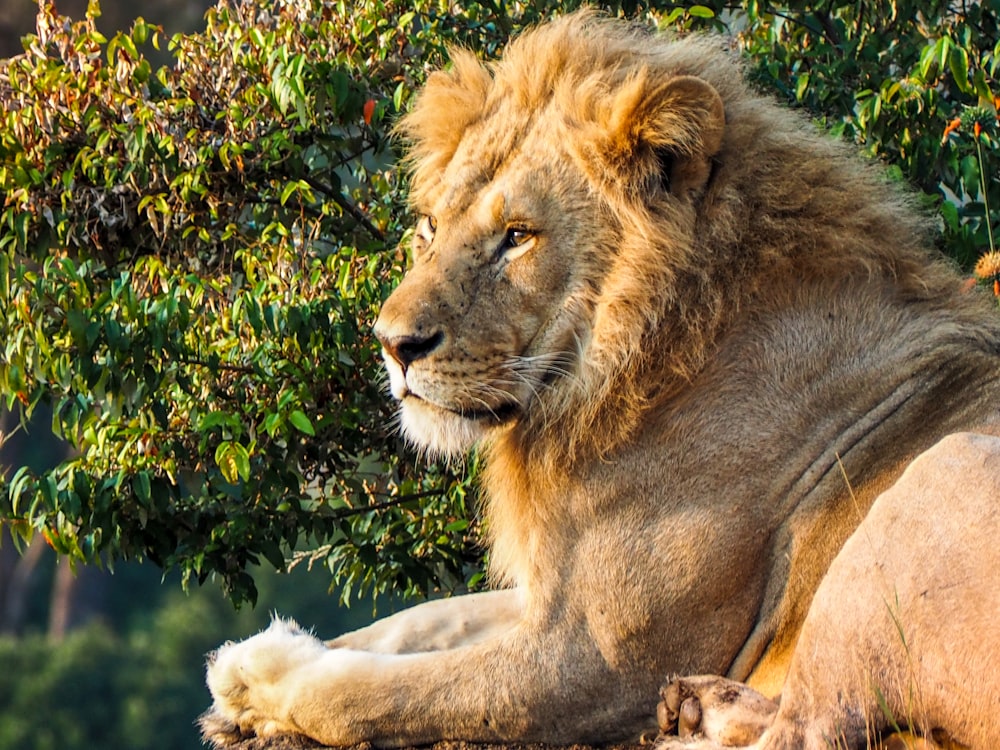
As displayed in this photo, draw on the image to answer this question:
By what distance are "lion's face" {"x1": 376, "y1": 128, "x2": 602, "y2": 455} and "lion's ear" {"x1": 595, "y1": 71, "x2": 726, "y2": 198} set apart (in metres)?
0.15

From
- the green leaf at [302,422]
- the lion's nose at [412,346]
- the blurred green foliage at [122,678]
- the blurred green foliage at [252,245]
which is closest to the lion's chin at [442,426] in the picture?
the lion's nose at [412,346]

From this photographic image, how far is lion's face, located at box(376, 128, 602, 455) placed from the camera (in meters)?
3.94

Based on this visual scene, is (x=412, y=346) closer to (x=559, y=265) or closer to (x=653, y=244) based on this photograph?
(x=559, y=265)

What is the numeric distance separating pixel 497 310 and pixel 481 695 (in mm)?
1011

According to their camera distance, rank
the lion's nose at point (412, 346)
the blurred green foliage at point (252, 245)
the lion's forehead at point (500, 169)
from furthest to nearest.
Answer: the blurred green foliage at point (252, 245)
the lion's forehead at point (500, 169)
the lion's nose at point (412, 346)

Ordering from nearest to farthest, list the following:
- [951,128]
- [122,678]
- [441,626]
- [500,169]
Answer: [500,169]
[441,626]
[951,128]
[122,678]

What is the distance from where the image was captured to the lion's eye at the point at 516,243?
13.4 ft

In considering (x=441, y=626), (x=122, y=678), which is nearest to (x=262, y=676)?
(x=441, y=626)

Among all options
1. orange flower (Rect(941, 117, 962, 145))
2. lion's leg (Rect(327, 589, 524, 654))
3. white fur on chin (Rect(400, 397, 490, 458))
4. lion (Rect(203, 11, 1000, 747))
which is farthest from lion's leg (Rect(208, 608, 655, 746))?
orange flower (Rect(941, 117, 962, 145))

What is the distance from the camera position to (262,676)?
13.3ft

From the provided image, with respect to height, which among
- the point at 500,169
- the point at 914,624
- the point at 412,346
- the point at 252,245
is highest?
the point at 500,169

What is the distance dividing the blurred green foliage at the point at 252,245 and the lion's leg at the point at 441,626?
742mm

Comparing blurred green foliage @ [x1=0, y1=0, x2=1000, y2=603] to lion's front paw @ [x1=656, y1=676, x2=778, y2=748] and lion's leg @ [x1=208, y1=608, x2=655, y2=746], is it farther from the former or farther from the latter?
lion's front paw @ [x1=656, y1=676, x2=778, y2=748]

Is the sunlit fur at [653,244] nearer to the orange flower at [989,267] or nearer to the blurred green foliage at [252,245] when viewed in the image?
the orange flower at [989,267]
